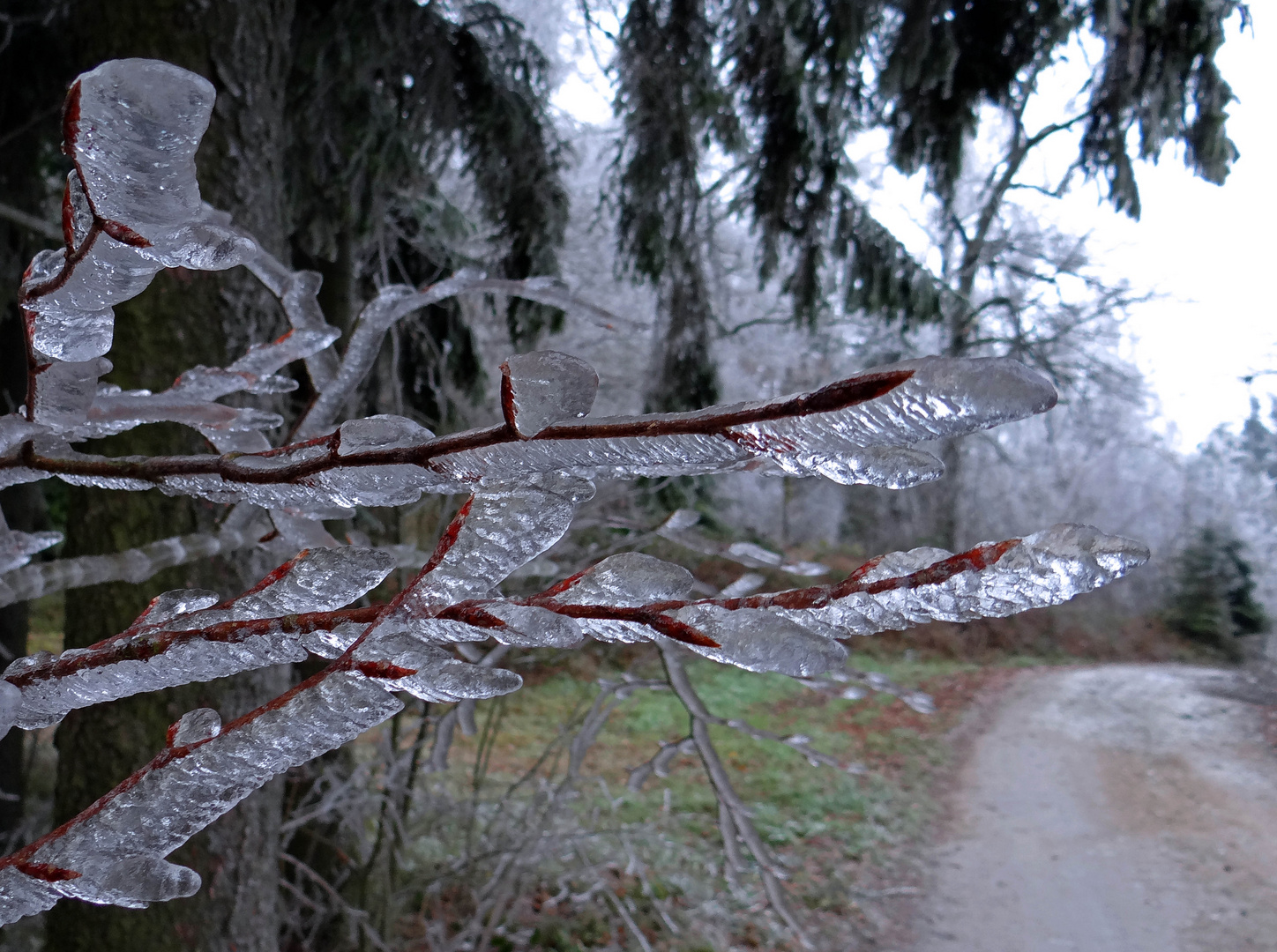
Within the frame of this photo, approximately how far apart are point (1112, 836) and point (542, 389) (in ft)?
22.6

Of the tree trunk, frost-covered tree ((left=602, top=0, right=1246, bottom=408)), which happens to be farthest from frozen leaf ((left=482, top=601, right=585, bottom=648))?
frost-covered tree ((left=602, top=0, right=1246, bottom=408))

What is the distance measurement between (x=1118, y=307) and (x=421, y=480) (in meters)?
12.7

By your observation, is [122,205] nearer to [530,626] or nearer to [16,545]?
[530,626]

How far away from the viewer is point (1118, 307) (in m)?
11.1

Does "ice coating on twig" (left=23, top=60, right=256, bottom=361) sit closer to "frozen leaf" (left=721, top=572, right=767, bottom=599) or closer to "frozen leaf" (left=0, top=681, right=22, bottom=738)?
"frozen leaf" (left=0, top=681, right=22, bottom=738)

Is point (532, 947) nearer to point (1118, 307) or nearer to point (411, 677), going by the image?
point (411, 677)

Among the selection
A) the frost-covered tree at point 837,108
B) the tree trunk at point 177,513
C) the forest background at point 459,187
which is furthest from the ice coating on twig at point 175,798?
the frost-covered tree at point 837,108

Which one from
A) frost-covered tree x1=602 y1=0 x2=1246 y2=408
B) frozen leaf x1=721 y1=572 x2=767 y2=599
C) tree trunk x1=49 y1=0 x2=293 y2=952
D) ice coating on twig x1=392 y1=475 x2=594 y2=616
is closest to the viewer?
ice coating on twig x1=392 y1=475 x2=594 y2=616

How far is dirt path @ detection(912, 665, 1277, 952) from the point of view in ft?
15.1

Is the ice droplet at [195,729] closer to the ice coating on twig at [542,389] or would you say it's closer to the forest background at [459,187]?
the ice coating on twig at [542,389]

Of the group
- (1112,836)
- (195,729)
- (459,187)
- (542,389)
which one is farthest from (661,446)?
(1112,836)

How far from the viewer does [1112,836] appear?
5805mm

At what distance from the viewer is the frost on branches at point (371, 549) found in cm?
28

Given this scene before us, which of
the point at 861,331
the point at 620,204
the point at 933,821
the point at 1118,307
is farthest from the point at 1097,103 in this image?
the point at 1118,307
